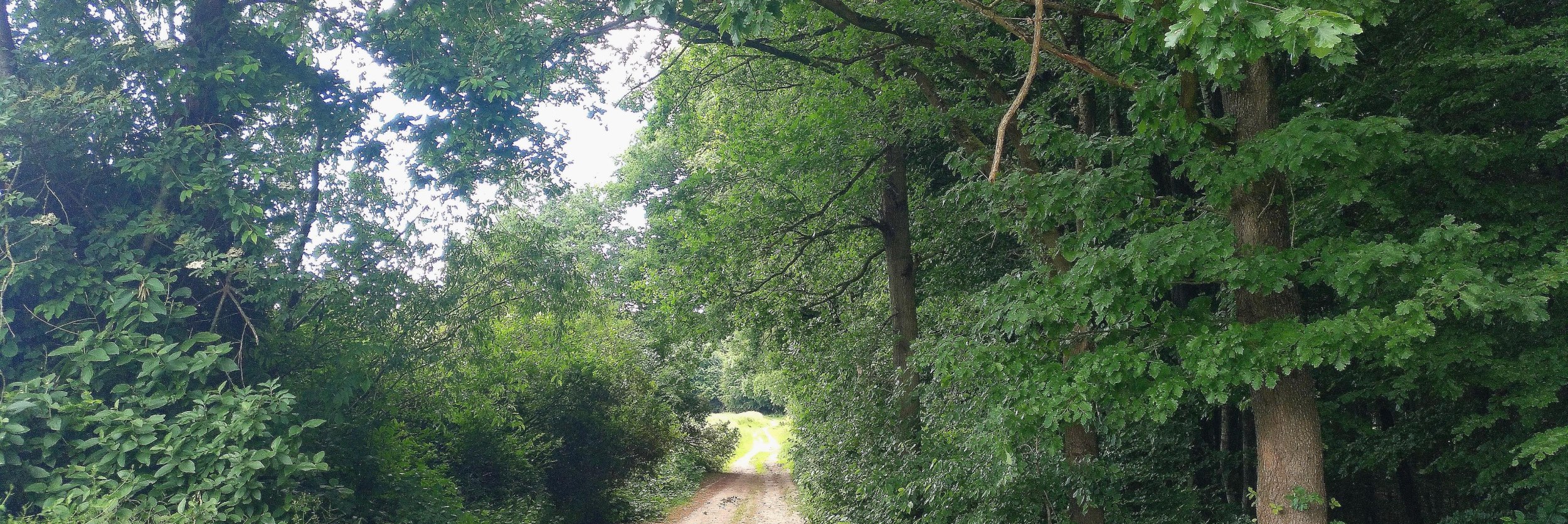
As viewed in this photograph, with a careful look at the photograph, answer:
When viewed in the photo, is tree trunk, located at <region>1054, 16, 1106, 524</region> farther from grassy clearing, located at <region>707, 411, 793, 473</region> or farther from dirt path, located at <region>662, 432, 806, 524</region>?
grassy clearing, located at <region>707, 411, 793, 473</region>

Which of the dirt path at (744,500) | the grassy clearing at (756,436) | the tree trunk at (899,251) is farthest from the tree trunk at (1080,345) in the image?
the grassy clearing at (756,436)

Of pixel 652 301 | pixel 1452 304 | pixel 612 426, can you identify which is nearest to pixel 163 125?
pixel 652 301

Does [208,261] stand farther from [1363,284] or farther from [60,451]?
[1363,284]

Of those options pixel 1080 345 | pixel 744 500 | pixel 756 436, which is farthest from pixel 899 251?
pixel 756 436

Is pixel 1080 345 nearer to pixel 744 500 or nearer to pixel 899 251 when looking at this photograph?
pixel 899 251

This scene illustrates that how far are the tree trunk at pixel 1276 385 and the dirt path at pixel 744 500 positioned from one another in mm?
14102

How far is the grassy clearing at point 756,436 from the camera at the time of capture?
1394 inches

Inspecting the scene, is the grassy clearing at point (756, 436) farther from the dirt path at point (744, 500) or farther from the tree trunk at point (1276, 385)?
the tree trunk at point (1276, 385)

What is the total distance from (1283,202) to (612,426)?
14.2 m

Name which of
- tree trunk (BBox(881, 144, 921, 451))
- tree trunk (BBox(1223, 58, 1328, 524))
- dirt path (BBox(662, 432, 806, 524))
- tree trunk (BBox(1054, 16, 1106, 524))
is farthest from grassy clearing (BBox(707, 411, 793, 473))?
tree trunk (BBox(1223, 58, 1328, 524))

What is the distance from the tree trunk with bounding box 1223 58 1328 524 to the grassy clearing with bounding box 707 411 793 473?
25.0m

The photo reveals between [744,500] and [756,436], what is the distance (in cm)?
2455

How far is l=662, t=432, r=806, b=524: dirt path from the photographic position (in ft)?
65.0

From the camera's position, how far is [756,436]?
47688mm
